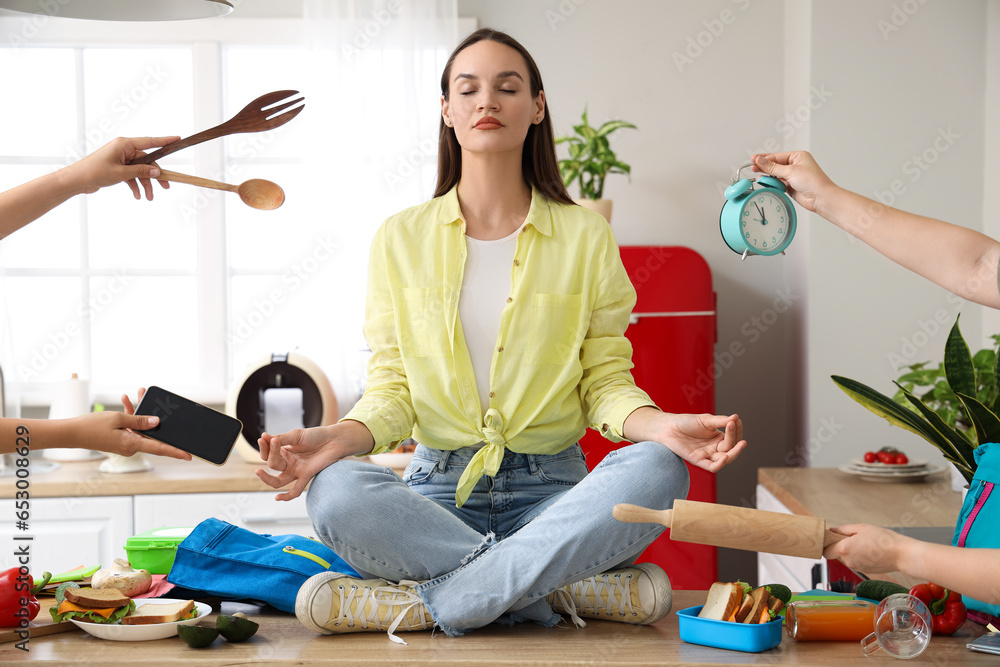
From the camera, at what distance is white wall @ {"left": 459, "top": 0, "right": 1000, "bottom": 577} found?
3.16 meters

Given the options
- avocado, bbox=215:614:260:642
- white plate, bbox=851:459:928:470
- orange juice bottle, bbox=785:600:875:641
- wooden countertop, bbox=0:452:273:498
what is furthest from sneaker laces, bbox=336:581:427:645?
white plate, bbox=851:459:928:470

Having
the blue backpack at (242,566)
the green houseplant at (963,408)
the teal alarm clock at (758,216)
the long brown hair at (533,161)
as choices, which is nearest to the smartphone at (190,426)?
the blue backpack at (242,566)

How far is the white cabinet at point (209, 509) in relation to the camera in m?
2.85

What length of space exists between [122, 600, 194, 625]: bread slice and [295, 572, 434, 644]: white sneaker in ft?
0.66

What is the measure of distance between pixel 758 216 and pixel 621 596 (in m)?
0.73

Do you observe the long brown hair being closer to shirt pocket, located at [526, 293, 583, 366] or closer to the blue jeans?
shirt pocket, located at [526, 293, 583, 366]

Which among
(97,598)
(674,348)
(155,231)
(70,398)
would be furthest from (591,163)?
(97,598)

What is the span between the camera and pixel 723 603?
4.88 ft

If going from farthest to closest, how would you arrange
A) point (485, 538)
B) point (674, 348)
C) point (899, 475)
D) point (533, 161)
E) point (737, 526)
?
1. point (674, 348)
2. point (899, 475)
3. point (533, 161)
4. point (485, 538)
5. point (737, 526)

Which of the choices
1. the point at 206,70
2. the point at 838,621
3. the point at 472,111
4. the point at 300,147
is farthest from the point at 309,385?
the point at 838,621

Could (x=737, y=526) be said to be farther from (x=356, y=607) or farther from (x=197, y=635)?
(x=197, y=635)

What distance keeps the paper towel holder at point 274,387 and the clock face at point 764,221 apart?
70.5 inches

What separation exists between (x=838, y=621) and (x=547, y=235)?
0.92 metres

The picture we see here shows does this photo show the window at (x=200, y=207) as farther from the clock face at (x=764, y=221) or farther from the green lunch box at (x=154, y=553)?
the clock face at (x=764, y=221)
